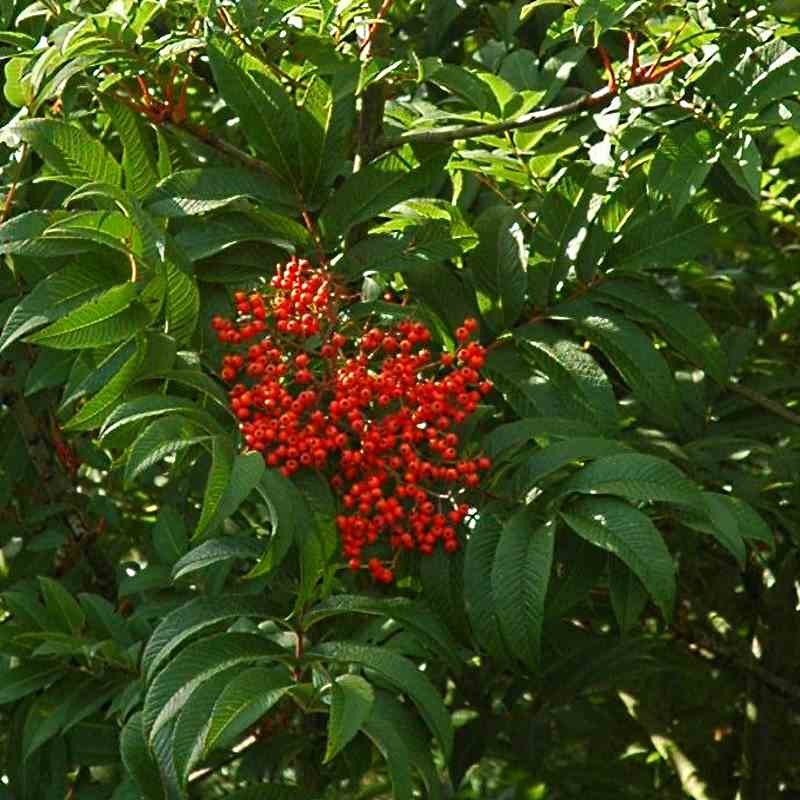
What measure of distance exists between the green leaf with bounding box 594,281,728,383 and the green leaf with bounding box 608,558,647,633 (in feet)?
1.27

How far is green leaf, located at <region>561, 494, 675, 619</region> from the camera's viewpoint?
1.92 metres

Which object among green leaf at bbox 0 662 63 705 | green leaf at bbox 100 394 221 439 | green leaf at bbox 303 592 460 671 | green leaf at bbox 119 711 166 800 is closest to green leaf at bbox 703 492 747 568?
green leaf at bbox 303 592 460 671

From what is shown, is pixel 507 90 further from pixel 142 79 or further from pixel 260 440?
pixel 260 440

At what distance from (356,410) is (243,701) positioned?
1.23 ft

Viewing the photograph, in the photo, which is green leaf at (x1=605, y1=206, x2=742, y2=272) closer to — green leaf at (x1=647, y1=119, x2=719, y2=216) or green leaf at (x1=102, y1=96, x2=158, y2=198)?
green leaf at (x1=647, y1=119, x2=719, y2=216)

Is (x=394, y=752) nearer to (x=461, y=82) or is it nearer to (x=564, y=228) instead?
(x=564, y=228)

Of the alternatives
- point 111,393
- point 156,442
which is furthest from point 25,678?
point 156,442

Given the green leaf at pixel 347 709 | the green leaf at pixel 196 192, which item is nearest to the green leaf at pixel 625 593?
the green leaf at pixel 347 709

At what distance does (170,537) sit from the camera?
2.50 meters

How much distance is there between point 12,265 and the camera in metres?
2.27

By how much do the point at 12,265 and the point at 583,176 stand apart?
0.76 m

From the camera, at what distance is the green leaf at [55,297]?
80.0 inches

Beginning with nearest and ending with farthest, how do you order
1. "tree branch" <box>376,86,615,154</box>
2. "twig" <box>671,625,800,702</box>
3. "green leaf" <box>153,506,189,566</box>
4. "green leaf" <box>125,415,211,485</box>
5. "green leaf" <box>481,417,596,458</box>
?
"green leaf" <box>125,415,211,485</box>, "green leaf" <box>481,417,596,458</box>, "tree branch" <box>376,86,615,154</box>, "green leaf" <box>153,506,189,566</box>, "twig" <box>671,625,800,702</box>

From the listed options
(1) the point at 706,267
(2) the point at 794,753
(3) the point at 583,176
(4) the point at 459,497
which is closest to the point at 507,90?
(3) the point at 583,176
